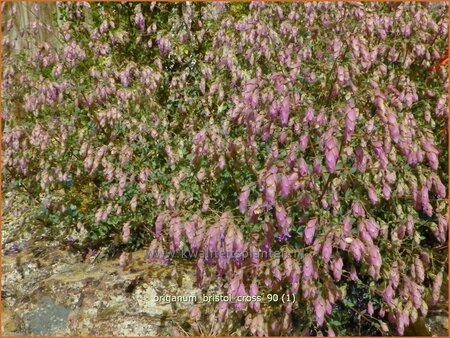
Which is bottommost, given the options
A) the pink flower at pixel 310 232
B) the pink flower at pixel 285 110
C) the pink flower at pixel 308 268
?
the pink flower at pixel 308 268

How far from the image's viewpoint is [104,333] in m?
3.95

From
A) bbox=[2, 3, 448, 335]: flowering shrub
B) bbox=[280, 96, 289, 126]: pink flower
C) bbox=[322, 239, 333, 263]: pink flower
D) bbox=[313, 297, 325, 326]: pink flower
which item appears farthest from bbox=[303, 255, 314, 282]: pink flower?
bbox=[280, 96, 289, 126]: pink flower

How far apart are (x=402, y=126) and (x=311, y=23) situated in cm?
116

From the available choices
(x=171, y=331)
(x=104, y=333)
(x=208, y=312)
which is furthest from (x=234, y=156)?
(x=104, y=333)

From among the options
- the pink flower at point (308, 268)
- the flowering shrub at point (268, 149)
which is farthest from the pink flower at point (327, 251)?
the pink flower at point (308, 268)

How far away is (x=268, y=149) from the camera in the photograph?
341 centimetres

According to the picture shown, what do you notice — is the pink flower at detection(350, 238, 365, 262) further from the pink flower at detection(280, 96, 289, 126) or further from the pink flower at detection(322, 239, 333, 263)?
the pink flower at detection(280, 96, 289, 126)

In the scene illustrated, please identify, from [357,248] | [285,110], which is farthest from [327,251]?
[285,110]

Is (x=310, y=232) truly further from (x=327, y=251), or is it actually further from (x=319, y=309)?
(x=319, y=309)

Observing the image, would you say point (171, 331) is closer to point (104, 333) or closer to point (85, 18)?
point (104, 333)

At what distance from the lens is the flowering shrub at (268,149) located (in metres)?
2.73

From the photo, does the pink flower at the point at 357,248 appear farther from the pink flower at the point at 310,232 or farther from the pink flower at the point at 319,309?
the pink flower at the point at 319,309

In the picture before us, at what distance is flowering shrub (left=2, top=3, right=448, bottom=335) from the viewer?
273cm

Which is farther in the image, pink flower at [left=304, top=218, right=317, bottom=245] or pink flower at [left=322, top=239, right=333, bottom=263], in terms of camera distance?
pink flower at [left=304, top=218, right=317, bottom=245]
